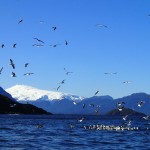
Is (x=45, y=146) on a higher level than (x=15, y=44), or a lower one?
lower

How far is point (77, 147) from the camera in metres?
57.9

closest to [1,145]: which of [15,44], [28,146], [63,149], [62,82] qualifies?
[28,146]

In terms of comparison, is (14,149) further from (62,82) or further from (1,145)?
(62,82)

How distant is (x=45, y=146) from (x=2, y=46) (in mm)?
18356

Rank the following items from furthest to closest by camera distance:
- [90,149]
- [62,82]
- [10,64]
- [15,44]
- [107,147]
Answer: [107,147], [90,149], [62,82], [15,44], [10,64]

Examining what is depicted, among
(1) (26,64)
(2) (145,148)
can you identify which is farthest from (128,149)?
(1) (26,64)

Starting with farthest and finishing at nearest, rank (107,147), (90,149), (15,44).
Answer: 1. (107,147)
2. (90,149)
3. (15,44)

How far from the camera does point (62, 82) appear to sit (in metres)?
52.3

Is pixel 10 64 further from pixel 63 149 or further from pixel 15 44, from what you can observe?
pixel 63 149

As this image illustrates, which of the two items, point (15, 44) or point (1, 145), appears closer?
point (15, 44)

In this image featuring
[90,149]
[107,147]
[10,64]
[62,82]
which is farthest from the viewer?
[107,147]

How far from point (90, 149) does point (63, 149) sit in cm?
361

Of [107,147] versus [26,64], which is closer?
[26,64]

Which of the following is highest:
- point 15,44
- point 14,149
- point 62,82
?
point 15,44
